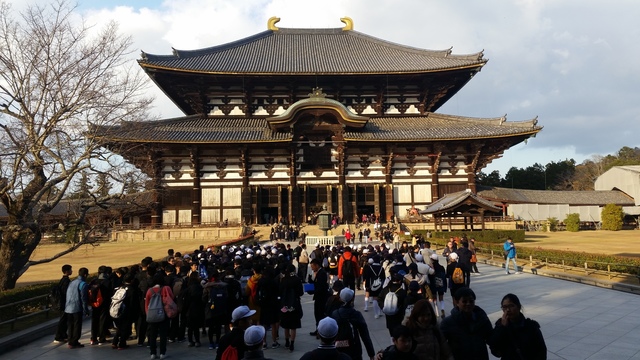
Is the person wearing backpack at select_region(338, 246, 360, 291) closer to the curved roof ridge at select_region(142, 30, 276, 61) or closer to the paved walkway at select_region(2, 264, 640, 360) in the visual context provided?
the paved walkway at select_region(2, 264, 640, 360)

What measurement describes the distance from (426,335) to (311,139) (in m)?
33.0

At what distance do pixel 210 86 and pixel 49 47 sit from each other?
26.8m

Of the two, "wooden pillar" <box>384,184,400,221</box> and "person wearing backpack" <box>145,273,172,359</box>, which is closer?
"person wearing backpack" <box>145,273,172,359</box>

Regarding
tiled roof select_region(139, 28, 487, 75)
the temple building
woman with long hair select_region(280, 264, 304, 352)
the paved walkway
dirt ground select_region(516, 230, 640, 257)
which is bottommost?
the paved walkway

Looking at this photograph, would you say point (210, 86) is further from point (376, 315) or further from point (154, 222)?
point (376, 315)

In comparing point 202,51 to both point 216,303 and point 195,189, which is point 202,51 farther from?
point 216,303

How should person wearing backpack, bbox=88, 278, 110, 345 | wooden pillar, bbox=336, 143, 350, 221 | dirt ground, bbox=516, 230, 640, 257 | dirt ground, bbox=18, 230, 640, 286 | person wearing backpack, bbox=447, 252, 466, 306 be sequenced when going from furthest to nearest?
wooden pillar, bbox=336, 143, 350, 221 < dirt ground, bbox=516, 230, 640, 257 < dirt ground, bbox=18, 230, 640, 286 < person wearing backpack, bbox=447, 252, 466, 306 < person wearing backpack, bbox=88, 278, 110, 345

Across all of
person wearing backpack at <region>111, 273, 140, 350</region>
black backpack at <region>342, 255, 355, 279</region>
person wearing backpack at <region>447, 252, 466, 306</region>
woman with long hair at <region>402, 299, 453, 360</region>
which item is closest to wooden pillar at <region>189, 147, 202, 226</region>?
black backpack at <region>342, 255, 355, 279</region>

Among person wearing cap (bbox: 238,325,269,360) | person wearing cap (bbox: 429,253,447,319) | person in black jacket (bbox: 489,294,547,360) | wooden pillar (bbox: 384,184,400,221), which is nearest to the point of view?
person wearing cap (bbox: 238,325,269,360)

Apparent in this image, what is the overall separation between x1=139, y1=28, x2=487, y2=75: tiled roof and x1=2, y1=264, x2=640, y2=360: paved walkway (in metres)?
27.1

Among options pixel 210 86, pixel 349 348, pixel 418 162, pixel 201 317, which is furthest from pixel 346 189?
pixel 349 348

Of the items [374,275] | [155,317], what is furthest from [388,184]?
[155,317]

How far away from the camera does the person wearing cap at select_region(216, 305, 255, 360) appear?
449 cm

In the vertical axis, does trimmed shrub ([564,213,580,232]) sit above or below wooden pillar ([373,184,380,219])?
below
